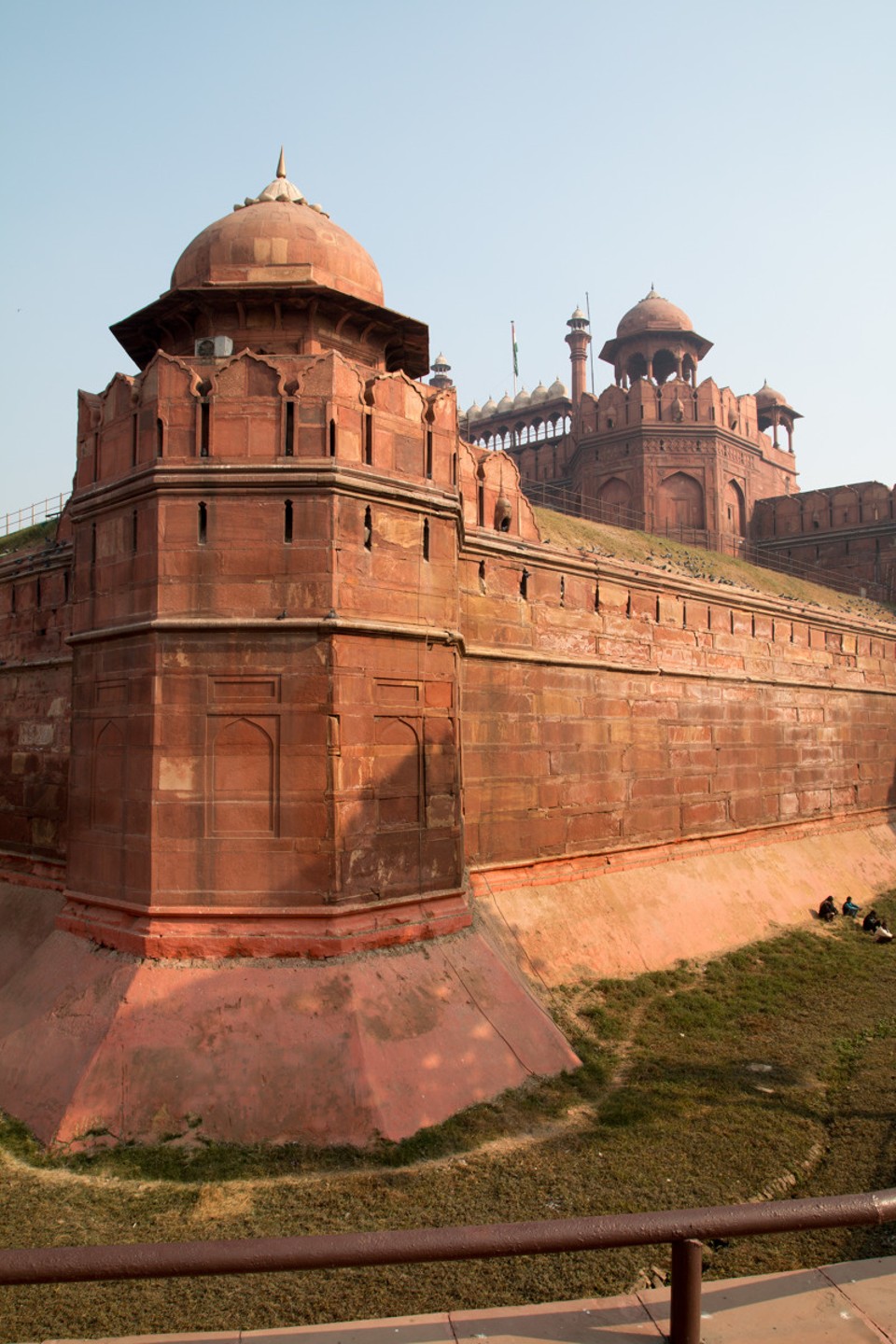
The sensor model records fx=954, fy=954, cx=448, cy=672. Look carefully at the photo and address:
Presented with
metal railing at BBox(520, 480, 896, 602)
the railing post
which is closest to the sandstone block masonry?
the railing post

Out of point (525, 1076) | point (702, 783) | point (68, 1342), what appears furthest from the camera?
point (702, 783)

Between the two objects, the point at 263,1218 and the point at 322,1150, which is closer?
the point at 263,1218

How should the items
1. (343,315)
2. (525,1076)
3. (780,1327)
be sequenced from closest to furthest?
1. (780,1327)
2. (525,1076)
3. (343,315)

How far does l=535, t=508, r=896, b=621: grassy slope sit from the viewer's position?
17.3m

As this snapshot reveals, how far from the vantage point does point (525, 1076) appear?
28.6ft

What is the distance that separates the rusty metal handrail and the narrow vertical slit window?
7.12 metres

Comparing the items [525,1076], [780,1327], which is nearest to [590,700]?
[525,1076]

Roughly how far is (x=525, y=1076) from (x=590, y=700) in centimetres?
606

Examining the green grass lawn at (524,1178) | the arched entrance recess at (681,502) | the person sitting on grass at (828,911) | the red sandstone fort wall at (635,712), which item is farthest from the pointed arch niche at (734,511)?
the green grass lawn at (524,1178)

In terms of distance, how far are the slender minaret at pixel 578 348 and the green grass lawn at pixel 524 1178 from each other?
114 feet

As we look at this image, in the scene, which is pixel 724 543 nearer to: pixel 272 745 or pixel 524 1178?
pixel 272 745

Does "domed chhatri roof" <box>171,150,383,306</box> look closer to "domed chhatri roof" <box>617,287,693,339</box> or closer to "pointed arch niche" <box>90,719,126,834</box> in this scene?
"pointed arch niche" <box>90,719,126,834</box>

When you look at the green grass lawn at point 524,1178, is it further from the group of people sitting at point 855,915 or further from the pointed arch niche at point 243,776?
the group of people sitting at point 855,915

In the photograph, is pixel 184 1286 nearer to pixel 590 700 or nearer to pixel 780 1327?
pixel 780 1327
